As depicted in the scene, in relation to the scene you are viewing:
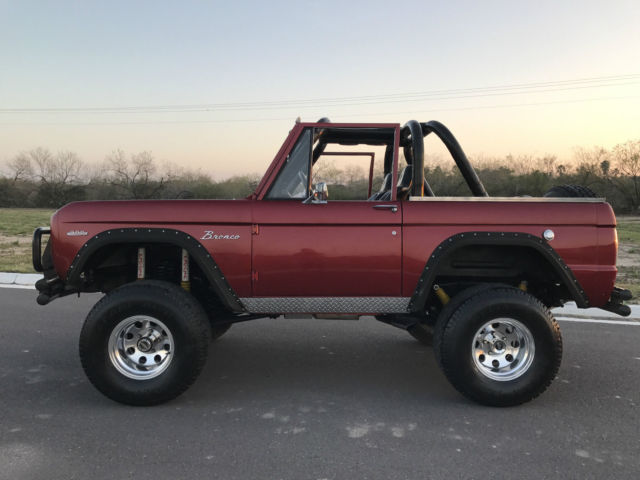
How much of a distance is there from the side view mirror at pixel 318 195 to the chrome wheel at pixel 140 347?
147 centimetres

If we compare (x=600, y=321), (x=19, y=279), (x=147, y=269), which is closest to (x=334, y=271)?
(x=147, y=269)

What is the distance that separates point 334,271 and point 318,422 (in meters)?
1.09

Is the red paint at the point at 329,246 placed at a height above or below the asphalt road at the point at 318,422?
above

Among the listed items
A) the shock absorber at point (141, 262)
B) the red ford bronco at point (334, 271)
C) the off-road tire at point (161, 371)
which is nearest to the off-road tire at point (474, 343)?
the red ford bronco at point (334, 271)

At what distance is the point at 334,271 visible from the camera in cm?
381

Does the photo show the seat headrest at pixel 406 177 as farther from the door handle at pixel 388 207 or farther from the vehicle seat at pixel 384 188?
the door handle at pixel 388 207

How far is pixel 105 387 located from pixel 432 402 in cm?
245

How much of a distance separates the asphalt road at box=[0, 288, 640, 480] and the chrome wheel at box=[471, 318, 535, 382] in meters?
0.29

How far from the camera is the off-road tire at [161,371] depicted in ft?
12.0

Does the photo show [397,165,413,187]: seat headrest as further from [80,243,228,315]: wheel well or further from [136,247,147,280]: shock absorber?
[136,247,147,280]: shock absorber

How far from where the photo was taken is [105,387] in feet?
12.0

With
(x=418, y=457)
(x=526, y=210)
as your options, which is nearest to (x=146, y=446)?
(x=418, y=457)

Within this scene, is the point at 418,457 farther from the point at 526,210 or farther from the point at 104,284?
the point at 104,284

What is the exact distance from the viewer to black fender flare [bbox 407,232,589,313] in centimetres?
375
